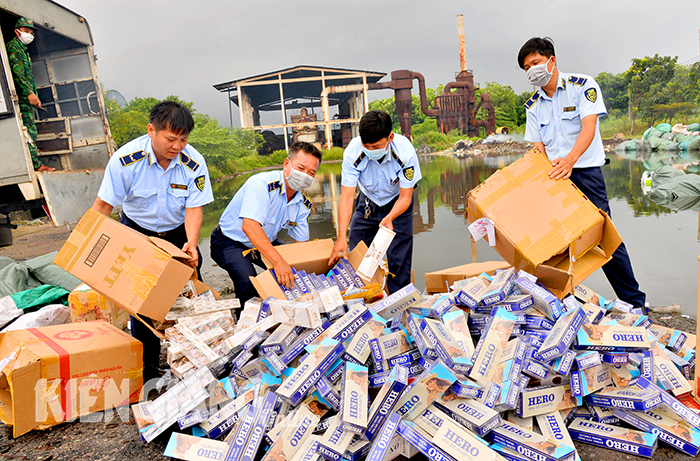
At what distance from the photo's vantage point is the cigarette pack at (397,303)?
2.20 metres

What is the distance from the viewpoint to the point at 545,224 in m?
2.38

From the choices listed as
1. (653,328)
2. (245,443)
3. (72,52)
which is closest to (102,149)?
(72,52)

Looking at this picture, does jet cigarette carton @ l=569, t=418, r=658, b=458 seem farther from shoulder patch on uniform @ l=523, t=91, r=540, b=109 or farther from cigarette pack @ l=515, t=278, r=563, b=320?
shoulder patch on uniform @ l=523, t=91, r=540, b=109

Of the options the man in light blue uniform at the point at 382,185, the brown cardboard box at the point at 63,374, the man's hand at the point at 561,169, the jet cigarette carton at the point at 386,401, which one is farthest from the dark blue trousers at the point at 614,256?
the brown cardboard box at the point at 63,374

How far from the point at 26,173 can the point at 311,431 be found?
185 inches

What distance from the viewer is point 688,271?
3674 mm

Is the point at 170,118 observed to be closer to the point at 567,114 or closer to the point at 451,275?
the point at 451,275

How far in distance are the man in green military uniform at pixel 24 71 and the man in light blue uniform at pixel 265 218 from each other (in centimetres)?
347

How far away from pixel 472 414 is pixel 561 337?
524 millimetres

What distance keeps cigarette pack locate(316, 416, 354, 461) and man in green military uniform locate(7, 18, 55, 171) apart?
196 inches

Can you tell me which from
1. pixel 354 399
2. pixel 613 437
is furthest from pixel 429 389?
pixel 613 437

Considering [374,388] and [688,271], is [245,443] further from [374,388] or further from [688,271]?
[688,271]

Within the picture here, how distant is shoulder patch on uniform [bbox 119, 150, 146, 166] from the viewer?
2.59 meters

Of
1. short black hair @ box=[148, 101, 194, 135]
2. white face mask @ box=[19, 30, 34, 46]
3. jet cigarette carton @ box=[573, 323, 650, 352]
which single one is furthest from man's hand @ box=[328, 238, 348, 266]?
white face mask @ box=[19, 30, 34, 46]
